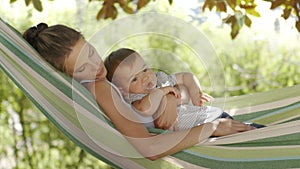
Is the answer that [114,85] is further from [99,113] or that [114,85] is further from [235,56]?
[235,56]

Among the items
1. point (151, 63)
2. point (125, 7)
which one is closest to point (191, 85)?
point (151, 63)

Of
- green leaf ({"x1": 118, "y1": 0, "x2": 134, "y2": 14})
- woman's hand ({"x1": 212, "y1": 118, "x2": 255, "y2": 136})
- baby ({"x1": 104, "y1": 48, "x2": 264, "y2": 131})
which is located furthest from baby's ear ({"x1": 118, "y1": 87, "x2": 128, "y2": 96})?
green leaf ({"x1": 118, "y1": 0, "x2": 134, "y2": 14})

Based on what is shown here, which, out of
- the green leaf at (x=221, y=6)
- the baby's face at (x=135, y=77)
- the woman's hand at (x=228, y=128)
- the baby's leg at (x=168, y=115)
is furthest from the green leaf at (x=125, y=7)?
the woman's hand at (x=228, y=128)

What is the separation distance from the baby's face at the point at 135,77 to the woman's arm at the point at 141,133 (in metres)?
0.14

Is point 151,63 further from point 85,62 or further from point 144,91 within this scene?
point 85,62

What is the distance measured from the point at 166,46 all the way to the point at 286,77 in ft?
2.81

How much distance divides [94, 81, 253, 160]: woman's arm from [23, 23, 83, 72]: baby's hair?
0.19m

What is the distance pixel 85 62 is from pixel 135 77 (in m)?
0.19

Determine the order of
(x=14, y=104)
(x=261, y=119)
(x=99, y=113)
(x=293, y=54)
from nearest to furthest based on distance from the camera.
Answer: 1. (x=99, y=113)
2. (x=261, y=119)
3. (x=14, y=104)
4. (x=293, y=54)

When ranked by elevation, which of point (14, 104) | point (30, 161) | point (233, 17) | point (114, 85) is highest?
point (114, 85)

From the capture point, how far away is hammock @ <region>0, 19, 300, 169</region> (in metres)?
2.04

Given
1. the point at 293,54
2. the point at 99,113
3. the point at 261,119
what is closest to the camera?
the point at 99,113

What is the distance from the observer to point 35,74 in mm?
2195

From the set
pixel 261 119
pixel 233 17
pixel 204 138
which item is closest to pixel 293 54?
pixel 233 17
